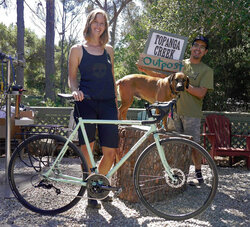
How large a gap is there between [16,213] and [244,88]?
8839mm

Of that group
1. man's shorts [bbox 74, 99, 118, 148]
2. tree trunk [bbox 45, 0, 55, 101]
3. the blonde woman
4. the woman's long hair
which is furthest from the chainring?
tree trunk [bbox 45, 0, 55, 101]

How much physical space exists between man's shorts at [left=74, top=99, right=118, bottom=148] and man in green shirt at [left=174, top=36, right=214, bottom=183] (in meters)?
1.53

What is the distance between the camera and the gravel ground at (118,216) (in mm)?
2893

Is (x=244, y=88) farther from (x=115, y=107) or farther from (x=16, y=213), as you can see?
(x=16, y=213)

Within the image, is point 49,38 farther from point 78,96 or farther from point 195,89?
point 78,96

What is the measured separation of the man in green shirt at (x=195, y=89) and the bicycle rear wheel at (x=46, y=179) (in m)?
1.89

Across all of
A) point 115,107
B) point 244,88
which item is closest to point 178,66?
point 115,107

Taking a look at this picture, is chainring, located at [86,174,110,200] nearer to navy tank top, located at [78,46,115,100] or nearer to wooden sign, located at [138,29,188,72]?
navy tank top, located at [78,46,115,100]

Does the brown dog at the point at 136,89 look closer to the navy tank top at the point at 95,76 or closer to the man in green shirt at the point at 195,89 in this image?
the man in green shirt at the point at 195,89

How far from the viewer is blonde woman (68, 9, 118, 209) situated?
119 inches

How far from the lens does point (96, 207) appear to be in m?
3.19

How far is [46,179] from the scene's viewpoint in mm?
3008

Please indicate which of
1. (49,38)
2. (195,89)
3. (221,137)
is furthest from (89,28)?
(49,38)

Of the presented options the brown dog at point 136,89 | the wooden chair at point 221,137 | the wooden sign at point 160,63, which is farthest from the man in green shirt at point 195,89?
the wooden chair at point 221,137
